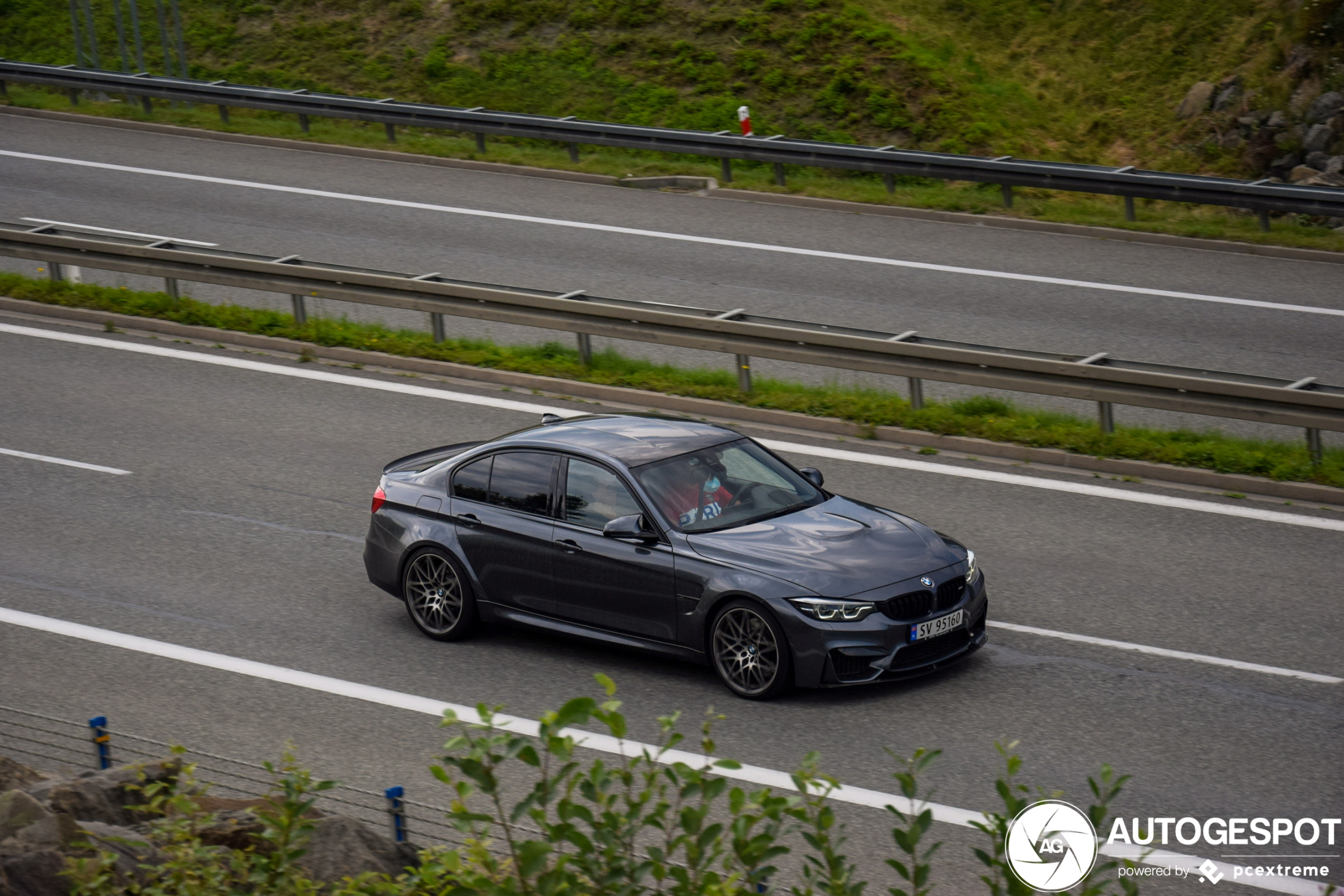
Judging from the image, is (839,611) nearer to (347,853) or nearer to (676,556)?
(676,556)

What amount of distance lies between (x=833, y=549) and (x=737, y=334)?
6.55 metres

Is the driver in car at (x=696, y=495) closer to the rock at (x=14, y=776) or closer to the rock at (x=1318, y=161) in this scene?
the rock at (x=14, y=776)

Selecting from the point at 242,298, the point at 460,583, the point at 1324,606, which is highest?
the point at 242,298

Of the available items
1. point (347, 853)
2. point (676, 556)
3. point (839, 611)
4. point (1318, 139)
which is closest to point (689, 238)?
point (1318, 139)

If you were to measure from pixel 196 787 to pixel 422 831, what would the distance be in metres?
1.47

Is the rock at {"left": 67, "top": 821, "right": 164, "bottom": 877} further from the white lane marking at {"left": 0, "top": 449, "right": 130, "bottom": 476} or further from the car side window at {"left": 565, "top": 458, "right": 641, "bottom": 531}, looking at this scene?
the white lane marking at {"left": 0, "top": 449, "right": 130, "bottom": 476}

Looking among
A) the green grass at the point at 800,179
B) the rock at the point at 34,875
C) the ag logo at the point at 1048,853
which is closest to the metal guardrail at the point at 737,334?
the green grass at the point at 800,179

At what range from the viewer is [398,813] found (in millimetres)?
6047

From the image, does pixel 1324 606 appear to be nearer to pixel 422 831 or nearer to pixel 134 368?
pixel 422 831

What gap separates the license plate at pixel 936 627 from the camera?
8.53 metres

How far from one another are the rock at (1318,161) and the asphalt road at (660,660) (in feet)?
38.7

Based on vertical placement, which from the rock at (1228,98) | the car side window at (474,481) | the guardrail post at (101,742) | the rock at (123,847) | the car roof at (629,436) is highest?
the rock at (1228,98)

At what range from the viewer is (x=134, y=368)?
16375 millimetres

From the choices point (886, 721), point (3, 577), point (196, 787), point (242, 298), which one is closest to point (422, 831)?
point (196, 787)
